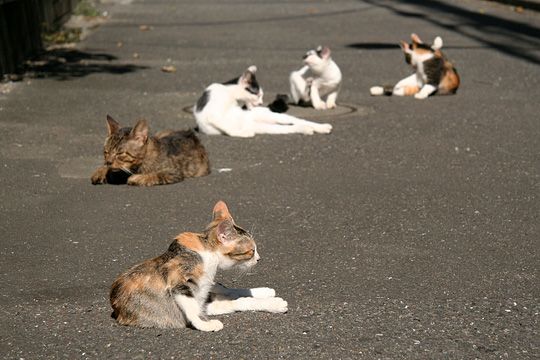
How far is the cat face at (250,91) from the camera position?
404 inches

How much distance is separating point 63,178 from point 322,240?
2.76 meters

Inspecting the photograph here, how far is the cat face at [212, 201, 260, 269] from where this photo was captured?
5211 millimetres

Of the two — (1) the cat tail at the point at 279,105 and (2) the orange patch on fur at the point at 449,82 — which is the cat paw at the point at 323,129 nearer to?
(1) the cat tail at the point at 279,105

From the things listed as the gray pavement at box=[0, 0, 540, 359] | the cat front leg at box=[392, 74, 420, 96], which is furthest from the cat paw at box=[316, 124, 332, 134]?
the cat front leg at box=[392, 74, 420, 96]

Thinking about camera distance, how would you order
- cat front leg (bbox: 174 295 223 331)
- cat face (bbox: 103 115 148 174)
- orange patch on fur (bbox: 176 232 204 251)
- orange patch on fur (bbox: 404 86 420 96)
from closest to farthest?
cat front leg (bbox: 174 295 223 331), orange patch on fur (bbox: 176 232 204 251), cat face (bbox: 103 115 148 174), orange patch on fur (bbox: 404 86 420 96)

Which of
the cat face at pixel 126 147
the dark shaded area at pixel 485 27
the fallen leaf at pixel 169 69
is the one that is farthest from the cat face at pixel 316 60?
the dark shaded area at pixel 485 27

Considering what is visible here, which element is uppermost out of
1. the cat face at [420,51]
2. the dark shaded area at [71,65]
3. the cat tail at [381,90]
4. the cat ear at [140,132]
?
the cat ear at [140,132]

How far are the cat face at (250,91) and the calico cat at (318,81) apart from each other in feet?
4.09

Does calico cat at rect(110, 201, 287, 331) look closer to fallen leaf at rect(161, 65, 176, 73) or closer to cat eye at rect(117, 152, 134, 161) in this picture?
cat eye at rect(117, 152, 134, 161)

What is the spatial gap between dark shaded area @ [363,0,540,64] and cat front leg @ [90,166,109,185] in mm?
8591

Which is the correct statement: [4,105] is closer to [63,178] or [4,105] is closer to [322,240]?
[63,178]

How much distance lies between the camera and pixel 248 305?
542cm

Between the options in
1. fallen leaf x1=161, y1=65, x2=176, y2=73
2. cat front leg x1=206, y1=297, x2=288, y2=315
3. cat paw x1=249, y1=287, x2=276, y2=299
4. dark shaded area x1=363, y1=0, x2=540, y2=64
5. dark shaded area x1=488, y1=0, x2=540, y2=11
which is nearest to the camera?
cat front leg x1=206, y1=297, x2=288, y2=315

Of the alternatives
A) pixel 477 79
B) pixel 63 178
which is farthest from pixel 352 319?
pixel 477 79
